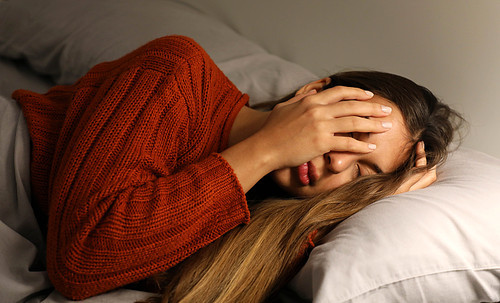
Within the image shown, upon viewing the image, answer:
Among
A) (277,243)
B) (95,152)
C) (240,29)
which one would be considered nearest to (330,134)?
(277,243)

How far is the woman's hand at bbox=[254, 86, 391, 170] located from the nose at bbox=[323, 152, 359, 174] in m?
0.02

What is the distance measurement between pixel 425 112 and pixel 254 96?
0.52 meters

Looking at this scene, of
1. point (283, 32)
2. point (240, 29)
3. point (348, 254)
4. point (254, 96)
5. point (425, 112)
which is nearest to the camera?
point (348, 254)

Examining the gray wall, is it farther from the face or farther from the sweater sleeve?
the sweater sleeve

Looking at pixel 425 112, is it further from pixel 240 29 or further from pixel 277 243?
pixel 240 29

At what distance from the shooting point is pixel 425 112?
43.9 inches

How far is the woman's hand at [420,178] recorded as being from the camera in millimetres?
1058

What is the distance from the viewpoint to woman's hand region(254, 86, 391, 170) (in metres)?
1.02

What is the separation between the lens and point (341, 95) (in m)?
1.07

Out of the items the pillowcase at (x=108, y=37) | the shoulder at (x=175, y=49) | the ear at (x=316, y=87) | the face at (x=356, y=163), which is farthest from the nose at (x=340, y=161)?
the pillowcase at (x=108, y=37)

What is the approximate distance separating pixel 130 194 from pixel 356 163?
1.49 feet

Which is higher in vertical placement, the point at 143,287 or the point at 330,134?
the point at 330,134

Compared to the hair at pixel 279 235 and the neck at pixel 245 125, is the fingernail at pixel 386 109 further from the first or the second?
the neck at pixel 245 125

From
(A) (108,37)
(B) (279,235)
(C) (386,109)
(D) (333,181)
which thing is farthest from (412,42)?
(A) (108,37)
